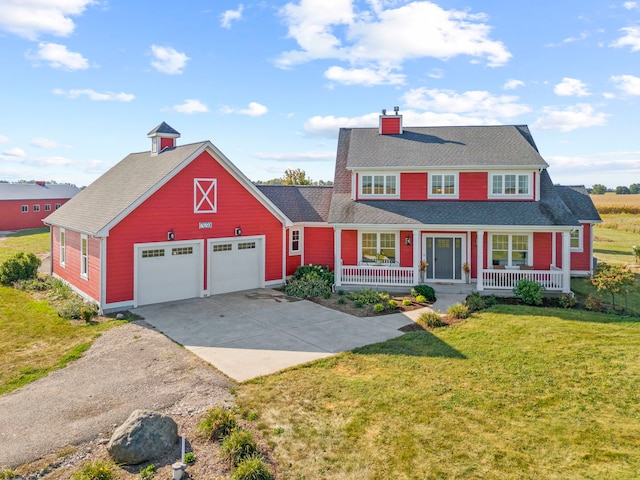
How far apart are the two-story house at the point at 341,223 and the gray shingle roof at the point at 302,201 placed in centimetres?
10

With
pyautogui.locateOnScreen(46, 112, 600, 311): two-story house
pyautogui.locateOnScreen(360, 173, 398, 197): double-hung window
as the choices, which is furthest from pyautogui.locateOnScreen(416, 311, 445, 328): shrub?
pyautogui.locateOnScreen(360, 173, 398, 197): double-hung window

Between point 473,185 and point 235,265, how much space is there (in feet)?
37.9

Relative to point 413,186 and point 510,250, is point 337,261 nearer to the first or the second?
point 413,186

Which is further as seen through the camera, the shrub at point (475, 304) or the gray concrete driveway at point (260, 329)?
the shrub at point (475, 304)

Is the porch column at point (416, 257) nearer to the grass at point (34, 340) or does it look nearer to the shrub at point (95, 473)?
the grass at point (34, 340)

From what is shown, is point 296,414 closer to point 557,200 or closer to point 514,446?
point 514,446

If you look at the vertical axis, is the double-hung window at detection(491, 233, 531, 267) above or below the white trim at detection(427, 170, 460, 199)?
below

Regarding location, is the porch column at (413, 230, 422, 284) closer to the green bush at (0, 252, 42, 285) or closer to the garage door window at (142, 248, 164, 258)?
the garage door window at (142, 248, 164, 258)

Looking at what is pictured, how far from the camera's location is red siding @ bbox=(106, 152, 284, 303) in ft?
Result: 48.0

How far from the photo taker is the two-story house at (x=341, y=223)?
50.6ft

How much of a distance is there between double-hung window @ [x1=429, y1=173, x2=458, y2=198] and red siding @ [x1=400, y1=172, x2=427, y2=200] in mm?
327

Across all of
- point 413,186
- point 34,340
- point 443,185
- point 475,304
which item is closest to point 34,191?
point 34,340

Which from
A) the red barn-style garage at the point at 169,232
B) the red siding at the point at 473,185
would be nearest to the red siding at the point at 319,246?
the red barn-style garage at the point at 169,232

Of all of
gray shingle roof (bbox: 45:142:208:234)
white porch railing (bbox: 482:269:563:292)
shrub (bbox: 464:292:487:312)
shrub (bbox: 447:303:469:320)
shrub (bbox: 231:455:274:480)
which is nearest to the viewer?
shrub (bbox: 231:455:274:480)
